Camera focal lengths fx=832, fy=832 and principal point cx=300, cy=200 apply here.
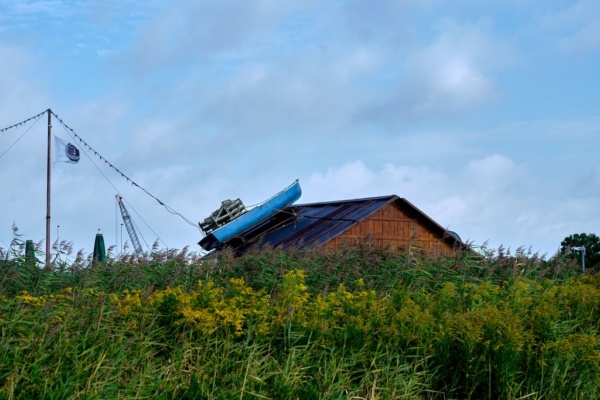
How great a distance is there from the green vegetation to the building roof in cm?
1905

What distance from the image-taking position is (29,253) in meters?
12.6

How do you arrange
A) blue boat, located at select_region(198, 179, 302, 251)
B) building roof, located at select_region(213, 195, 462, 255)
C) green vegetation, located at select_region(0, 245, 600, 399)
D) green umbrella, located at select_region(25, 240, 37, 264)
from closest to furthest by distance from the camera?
green vegetation, located at select_region(0, 245, 600, 399) → green umbrella, located at select_region(25, 240, 37, 264) → building roof, located at select_region(213, 195, 462, 255) → blue boat, located at select_region(198, 179, 302, 251)

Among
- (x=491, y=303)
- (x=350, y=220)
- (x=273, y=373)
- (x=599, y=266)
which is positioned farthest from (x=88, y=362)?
(x=350, y=220)

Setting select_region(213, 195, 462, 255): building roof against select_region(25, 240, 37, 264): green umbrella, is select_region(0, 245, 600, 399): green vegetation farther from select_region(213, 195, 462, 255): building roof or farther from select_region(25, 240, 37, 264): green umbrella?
select_region(213, 195, 462, 255): building roof

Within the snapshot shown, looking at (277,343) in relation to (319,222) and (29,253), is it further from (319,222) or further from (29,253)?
(319,222)

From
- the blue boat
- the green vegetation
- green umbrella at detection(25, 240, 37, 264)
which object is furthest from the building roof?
the green vegetation

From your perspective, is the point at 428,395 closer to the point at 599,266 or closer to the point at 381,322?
the point at 381,322

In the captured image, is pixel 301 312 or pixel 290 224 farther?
pixel 290 224

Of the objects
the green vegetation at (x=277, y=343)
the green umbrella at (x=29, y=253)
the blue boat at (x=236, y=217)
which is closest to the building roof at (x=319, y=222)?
the blue boat at (x=236, y=217)

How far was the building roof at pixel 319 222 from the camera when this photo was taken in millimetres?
33469

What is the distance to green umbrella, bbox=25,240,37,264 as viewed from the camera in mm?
12386

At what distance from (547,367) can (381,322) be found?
2145 millimetres

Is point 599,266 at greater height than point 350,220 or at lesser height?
lesser

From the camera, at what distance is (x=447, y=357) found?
1014cm
